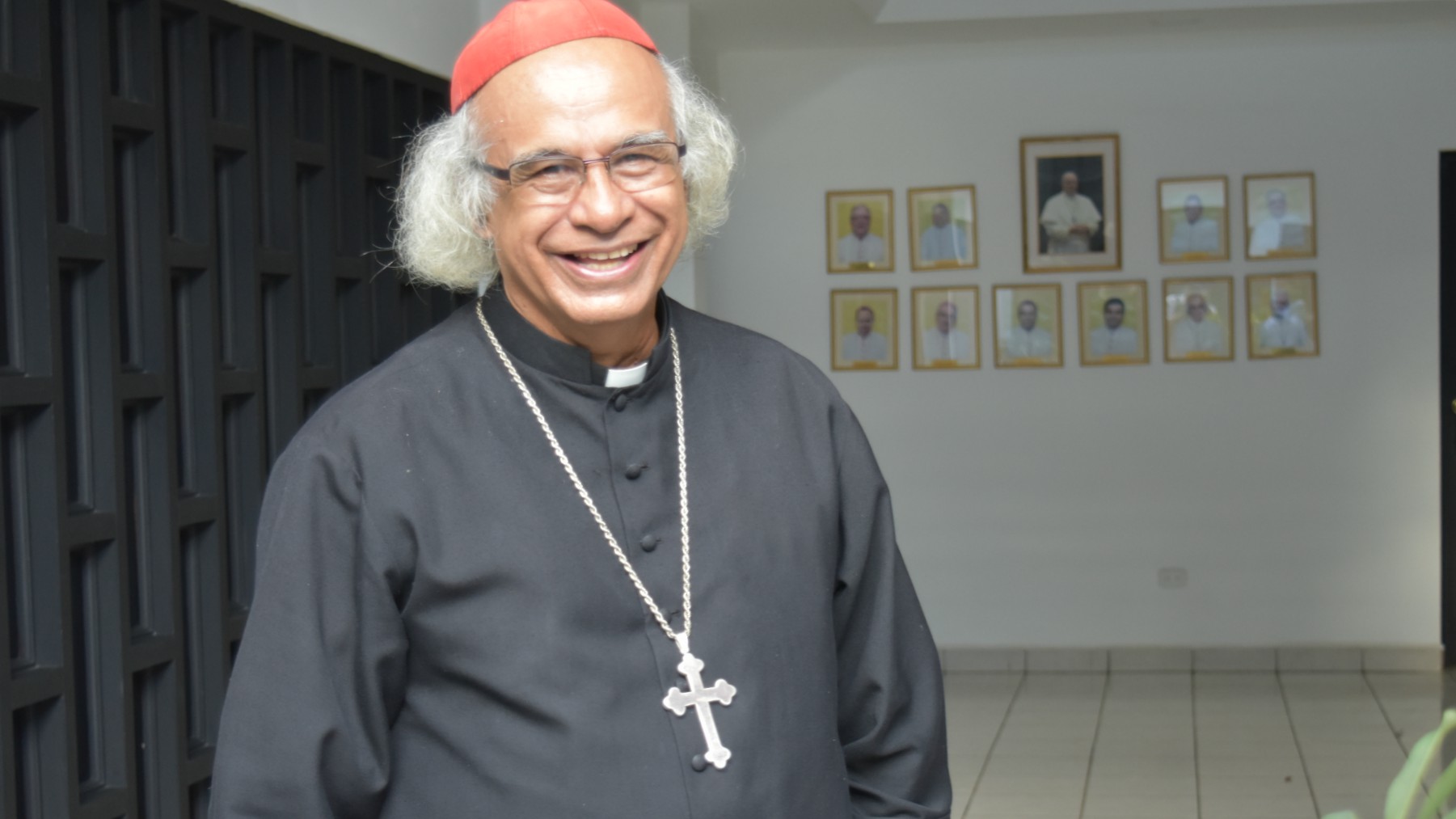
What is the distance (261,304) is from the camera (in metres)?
3.04

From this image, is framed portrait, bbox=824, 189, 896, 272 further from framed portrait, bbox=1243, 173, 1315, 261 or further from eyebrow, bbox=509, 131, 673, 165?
eyebrow, bbox=509, 131, 673, 165

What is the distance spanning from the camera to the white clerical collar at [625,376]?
1.40 m

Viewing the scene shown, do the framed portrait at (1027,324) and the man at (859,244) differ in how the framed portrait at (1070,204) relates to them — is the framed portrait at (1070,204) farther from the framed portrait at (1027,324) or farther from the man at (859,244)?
the man at (859,244)

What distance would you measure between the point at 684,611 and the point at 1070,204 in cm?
562

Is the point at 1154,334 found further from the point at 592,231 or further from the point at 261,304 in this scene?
Answer: the point at 592,231

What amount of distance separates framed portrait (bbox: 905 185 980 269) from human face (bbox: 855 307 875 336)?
35 cm

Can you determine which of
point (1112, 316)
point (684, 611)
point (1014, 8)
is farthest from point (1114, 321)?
point (684, 611)

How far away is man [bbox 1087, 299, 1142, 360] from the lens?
21.7ft

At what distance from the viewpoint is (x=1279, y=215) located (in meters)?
6.48

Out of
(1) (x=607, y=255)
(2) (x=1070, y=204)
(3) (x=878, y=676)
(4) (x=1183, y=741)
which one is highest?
(2) (x=1070, y=204)

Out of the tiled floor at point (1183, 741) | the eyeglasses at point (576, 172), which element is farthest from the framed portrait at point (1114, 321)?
the eyeglasses at point (576, 172)

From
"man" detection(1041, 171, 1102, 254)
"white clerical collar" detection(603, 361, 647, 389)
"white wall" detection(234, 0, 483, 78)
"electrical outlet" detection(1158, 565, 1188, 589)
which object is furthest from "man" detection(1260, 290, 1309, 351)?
"white clerical collar" detection(603, 361, 647, 389)

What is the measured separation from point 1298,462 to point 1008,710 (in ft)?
5.83

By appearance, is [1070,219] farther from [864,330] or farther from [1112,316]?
[864,330]
